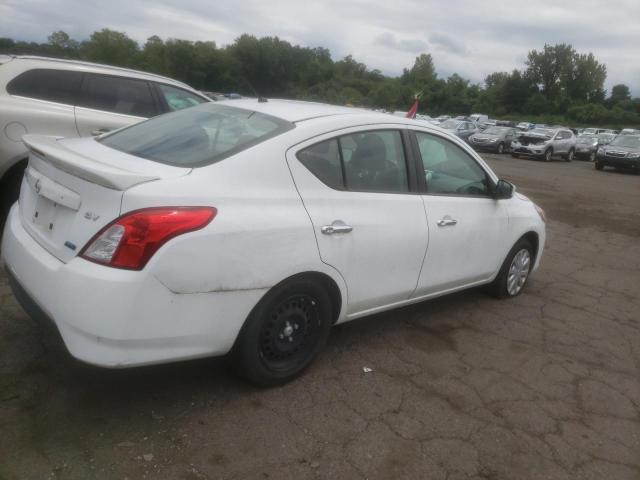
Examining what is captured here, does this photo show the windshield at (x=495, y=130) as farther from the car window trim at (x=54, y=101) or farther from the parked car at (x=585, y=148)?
the car window trim at (x=54, y=101)

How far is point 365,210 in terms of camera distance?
3289 mm

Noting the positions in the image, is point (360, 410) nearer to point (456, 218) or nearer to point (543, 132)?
point (456, 218)

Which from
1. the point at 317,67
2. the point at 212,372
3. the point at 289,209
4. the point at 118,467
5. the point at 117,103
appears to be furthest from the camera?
the point at 317,67

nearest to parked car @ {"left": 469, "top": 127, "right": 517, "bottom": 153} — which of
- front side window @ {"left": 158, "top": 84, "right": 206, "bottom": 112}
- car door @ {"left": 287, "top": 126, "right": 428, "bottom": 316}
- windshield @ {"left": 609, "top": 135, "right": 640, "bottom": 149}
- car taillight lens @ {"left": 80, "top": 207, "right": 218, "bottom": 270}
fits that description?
windshield @ {"left": 609, "top": 135, "right": 640, "bottom": 149}

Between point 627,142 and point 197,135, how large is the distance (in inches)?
988

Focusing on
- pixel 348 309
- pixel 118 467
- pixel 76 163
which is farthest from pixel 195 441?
pixel 76 163

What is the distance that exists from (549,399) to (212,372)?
210 cm

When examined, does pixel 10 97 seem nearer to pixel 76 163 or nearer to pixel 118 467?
pixel 76 163

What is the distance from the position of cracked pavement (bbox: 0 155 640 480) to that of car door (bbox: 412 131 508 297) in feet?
1.56

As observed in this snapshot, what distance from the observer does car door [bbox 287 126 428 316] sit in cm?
306

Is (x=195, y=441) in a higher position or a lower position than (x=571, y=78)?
lower

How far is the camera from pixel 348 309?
338cm

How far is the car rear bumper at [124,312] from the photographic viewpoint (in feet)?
7.77

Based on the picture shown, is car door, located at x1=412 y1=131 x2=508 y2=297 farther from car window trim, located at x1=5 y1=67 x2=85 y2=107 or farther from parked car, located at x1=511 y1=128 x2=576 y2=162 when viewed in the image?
parked car, located at x1=511 y1=128 x2=576 y2=162
